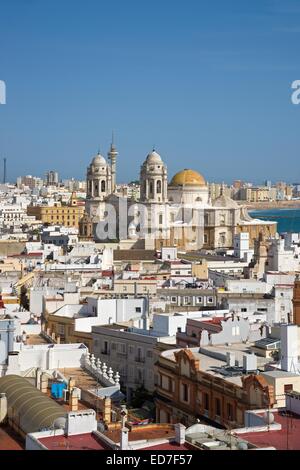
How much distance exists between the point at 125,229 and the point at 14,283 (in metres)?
21.5

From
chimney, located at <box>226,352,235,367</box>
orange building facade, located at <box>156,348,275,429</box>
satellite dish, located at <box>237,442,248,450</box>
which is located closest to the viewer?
satellite dish, located at <box>237,442,248,450</box>

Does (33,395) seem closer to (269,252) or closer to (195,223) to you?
(269,252)

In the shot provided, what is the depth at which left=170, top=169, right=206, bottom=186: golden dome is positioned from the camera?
→ 54375 mm

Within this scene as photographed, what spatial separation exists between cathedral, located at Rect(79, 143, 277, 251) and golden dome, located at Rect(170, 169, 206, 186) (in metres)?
0.53

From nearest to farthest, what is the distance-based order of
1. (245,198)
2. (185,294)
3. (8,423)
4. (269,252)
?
(8,423) → (185,294) → (269,252) → (245,198)

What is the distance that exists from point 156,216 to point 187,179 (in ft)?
25.4

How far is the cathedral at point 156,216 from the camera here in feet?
155

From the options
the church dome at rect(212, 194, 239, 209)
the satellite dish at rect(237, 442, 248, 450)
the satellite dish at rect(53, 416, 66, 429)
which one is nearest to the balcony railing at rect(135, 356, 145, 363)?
the satellite dish at rect(53, 416, 66, 429)

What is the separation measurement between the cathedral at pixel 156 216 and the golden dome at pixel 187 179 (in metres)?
0.53

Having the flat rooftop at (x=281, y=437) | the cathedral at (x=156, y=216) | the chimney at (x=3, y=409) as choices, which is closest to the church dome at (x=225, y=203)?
the cathedral at (x=156, y=216)

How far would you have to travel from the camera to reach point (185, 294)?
24.5 m

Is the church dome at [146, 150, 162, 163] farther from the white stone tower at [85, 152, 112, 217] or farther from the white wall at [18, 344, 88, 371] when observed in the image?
the white wall at [18, 344, 88, 371]

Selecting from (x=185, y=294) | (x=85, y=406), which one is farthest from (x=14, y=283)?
(x=85, y=406)

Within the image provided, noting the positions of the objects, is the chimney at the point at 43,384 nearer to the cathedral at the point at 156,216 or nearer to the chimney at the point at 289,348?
the chimney at the point at 289,348
